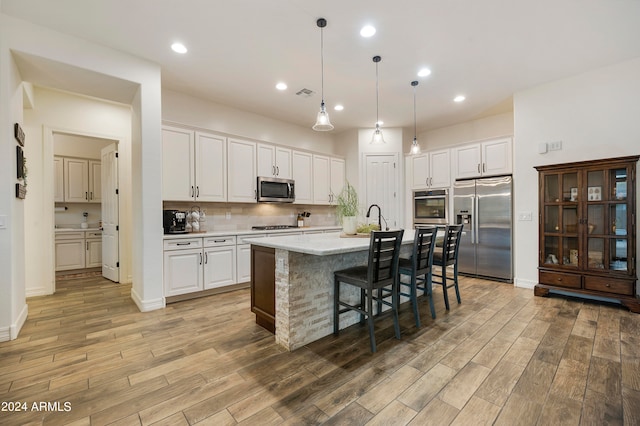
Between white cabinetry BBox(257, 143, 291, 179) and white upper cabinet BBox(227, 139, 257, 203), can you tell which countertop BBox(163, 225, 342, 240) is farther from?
white cabinetry BBox(257, 143, 291, 179)

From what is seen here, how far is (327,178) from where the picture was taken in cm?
589

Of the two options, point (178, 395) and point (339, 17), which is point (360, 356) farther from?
point (339, 17)

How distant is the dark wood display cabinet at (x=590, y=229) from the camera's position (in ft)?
10.7

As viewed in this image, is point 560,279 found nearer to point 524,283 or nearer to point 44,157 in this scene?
point 524,283

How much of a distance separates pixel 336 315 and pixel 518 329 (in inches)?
70.2

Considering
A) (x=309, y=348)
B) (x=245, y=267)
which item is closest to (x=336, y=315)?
(x=309, y=348)

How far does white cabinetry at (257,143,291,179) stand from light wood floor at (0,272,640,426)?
8.39 ft

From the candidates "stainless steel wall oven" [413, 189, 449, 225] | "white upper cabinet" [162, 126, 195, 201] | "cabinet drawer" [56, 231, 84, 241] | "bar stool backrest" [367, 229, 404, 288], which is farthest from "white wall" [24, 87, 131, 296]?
"stainless steel wall oven" [413, 189, 449, 225]

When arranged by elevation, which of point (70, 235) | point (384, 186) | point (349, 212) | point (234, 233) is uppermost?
Result: point (384, 186)

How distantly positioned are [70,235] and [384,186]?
6.19 m

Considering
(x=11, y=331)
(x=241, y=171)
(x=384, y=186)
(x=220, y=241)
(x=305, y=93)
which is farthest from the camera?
(x=384, y=186)

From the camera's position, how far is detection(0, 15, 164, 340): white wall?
254cm

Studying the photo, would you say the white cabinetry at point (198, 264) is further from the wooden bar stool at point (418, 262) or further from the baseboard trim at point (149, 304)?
the wooden bar stool at point (418, 262)

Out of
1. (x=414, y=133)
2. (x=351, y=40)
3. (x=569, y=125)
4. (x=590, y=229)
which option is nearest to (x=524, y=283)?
(x=590, y=229)
